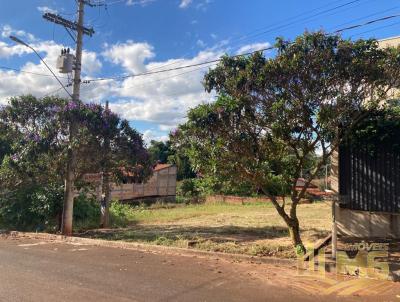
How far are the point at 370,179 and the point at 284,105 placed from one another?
319 cm

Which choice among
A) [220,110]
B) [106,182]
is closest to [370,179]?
[220,110]

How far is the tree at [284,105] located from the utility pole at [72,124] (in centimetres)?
540

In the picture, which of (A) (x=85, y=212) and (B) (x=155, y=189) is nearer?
(A) (x=85, y=212)

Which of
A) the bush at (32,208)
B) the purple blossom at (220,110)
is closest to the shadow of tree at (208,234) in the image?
the bush at (32,208)

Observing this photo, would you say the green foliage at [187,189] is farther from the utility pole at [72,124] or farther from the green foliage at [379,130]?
the green foliage at [379,130]

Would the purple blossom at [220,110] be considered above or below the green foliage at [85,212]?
above

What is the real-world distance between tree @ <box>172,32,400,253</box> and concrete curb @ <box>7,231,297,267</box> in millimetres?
712

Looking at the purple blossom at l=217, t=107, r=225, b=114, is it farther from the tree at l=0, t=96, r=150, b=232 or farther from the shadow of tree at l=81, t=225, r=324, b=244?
the tree at l=0, t=96, r=150, b=232

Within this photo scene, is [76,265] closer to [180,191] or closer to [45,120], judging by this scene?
[45,120]

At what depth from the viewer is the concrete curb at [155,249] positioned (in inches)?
353

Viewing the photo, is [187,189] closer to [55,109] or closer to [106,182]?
[106,182]

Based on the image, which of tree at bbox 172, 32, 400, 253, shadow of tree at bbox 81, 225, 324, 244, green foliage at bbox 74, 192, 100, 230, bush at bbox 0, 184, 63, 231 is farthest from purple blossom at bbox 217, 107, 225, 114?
green foliage at bbox 74, 192, 100, 230

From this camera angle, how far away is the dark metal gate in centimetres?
984

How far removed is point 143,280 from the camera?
24.9 feet
